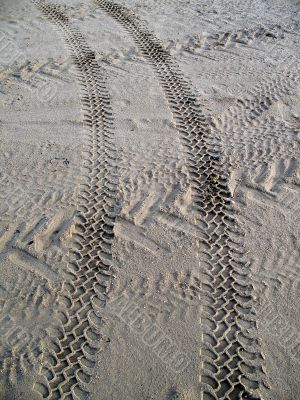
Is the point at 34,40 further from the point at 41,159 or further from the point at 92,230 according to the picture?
the point at 92,230

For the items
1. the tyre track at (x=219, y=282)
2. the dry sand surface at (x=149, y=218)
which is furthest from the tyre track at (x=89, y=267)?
the tyre track at (x=219, y=282)

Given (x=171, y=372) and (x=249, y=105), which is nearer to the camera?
(x=171, y=372)

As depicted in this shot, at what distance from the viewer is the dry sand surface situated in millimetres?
2666

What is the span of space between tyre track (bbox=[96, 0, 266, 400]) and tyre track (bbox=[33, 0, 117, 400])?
0.80 meters

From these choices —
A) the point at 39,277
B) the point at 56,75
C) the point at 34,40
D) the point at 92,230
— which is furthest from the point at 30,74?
the point at 39,277

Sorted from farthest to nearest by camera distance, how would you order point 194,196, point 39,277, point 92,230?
point 194,196 → point 92,230 → point 39,277

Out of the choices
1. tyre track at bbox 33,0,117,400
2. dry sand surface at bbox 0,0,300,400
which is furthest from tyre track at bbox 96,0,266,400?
tyre track at bbox 33,0,117,400

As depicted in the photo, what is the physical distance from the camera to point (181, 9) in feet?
23.3

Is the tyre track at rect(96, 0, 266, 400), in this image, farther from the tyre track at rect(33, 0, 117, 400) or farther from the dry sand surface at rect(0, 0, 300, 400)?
the tyre track at rect(33, 0, 117, 400)

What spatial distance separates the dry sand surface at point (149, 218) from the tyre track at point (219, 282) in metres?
0.01

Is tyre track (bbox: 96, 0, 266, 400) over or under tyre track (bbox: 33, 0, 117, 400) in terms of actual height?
over

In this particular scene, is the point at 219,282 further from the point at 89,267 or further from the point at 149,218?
the point at 89,267

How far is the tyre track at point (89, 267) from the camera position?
260 cm

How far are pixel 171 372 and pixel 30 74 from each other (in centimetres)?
428
